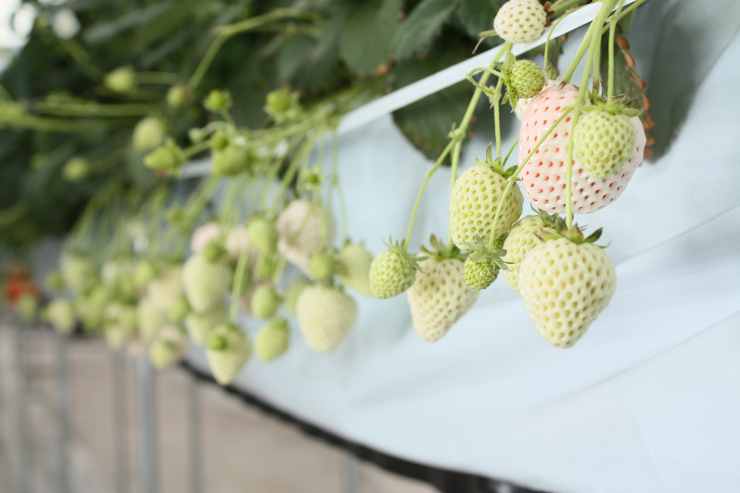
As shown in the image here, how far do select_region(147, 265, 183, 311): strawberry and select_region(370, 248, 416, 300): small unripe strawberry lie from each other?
1.35 feet

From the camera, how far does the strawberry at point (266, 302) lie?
416mm

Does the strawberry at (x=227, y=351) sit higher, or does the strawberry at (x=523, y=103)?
the strawberry at (x=523, y=103)

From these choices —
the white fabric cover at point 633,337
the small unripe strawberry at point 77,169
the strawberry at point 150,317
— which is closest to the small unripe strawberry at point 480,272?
the white fabric cover at point 633,337

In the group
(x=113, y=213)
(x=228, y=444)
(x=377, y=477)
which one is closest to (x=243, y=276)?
(x=113, y=213)

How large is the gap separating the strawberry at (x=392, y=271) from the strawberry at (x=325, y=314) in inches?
5.2

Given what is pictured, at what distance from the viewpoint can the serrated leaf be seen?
0.30 m

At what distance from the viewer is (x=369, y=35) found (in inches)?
16.0

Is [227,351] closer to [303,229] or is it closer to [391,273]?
[303,229]

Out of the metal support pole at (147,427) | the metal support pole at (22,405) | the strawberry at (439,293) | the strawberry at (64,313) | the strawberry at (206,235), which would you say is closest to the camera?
the strawberry at (439,293)

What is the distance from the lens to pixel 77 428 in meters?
3.37

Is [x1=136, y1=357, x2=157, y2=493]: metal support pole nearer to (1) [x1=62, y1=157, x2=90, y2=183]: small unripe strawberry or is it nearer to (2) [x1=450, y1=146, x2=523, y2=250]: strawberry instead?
(1) [x1=62, y1=157, x2=90, y2=183]: small unripe strawberry

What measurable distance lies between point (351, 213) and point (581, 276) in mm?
398

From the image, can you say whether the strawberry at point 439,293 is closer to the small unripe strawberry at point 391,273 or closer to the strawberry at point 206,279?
the small unripe strawberry at point 391,273

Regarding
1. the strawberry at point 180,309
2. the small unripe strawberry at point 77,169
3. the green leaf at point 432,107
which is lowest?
the strawberry at point 180,309
